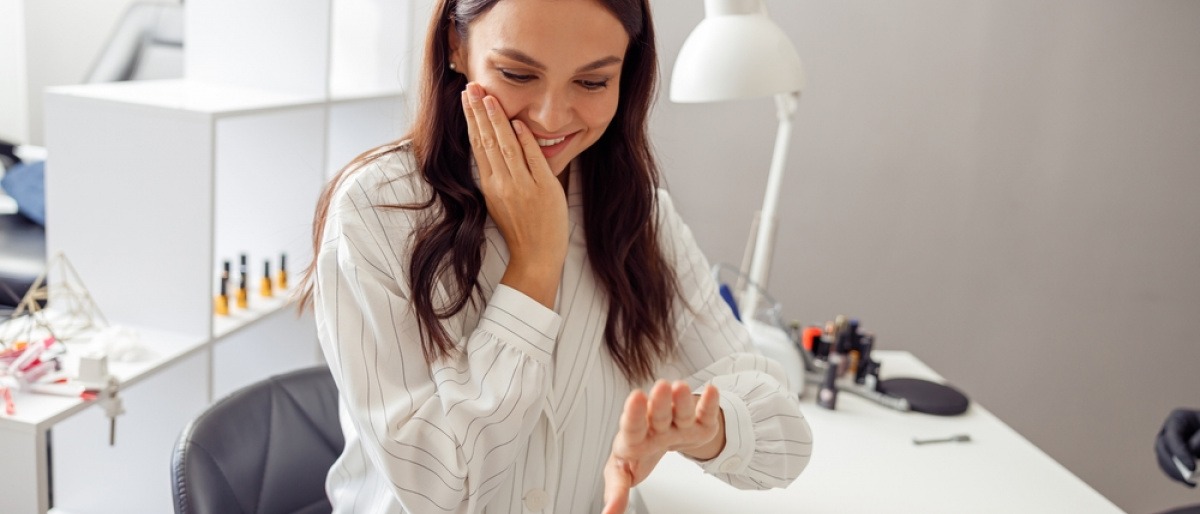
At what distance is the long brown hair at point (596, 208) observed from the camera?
1.05 metres

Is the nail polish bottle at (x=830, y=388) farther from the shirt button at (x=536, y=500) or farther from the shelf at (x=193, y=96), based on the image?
the shelf at (x=193, y=96)

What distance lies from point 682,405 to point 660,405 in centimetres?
3

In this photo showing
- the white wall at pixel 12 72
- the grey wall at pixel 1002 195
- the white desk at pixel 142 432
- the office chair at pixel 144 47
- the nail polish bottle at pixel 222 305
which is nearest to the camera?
the white desk at pixel 142 432

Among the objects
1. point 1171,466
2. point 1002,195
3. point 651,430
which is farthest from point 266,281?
point 1002,195

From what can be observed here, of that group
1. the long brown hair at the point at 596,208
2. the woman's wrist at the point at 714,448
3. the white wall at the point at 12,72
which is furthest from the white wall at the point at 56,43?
the woman's wrist at the point at 714,448

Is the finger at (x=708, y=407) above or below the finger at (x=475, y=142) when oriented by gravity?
below

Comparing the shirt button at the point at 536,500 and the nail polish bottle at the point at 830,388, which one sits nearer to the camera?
the shirt button at the point at 536,500

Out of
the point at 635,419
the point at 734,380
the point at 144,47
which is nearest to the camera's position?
the point at 635,419

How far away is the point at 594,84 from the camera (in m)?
1.05

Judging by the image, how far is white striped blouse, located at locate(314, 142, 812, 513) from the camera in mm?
990

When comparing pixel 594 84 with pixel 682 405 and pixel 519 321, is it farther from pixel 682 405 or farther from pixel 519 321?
pixel 682 405

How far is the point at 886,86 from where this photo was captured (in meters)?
2.68

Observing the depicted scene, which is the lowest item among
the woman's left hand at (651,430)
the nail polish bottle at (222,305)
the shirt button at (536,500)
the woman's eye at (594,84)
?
the nail polish bottle at (222,305)

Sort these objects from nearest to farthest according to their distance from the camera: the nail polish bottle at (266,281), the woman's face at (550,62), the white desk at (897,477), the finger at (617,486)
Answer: the finger at (617,486), the woman's face at (550,62), the white desk at (897,477), the nail polish bottle at (266,281)
